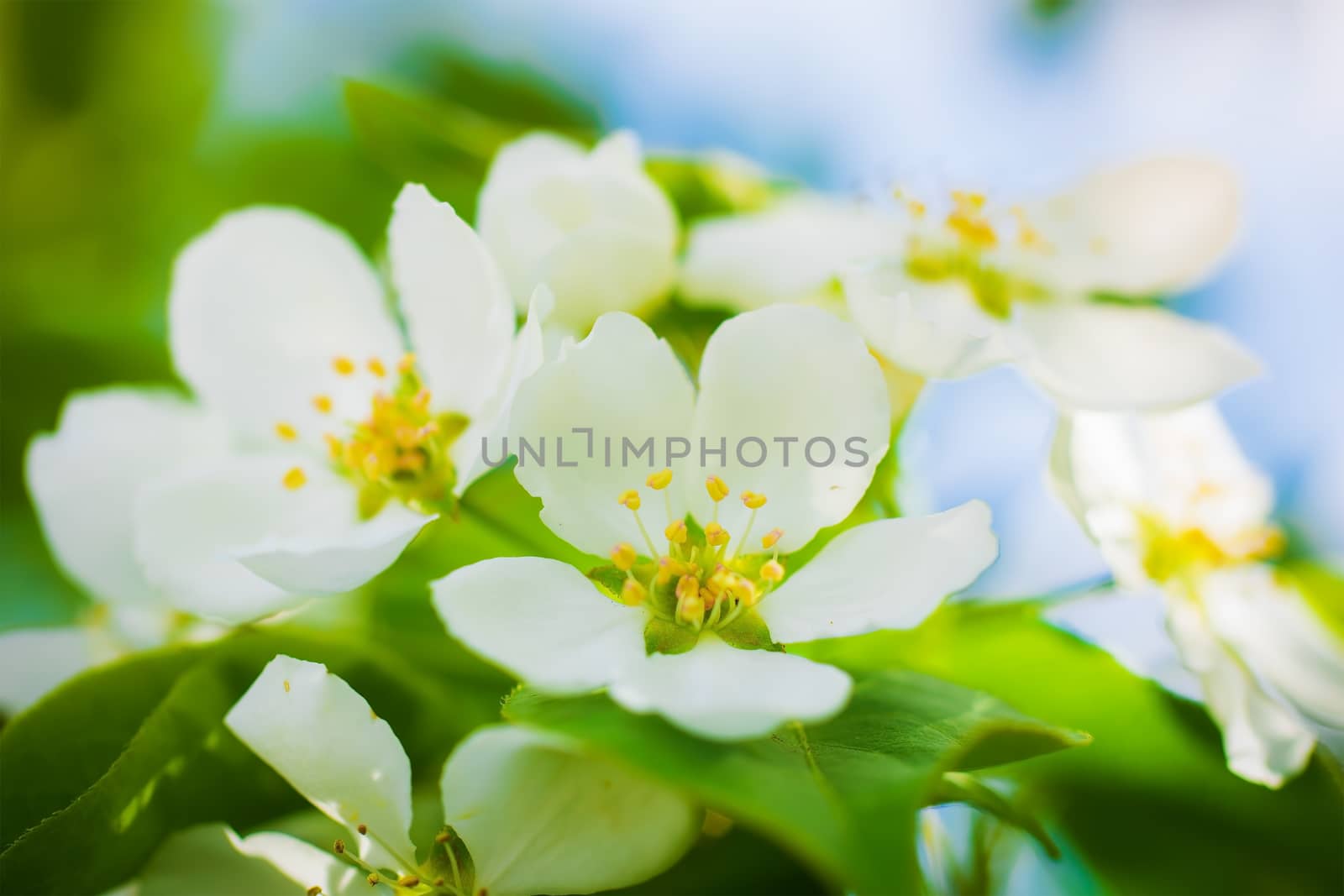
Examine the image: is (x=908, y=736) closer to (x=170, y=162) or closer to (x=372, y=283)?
(x=372, y=283)

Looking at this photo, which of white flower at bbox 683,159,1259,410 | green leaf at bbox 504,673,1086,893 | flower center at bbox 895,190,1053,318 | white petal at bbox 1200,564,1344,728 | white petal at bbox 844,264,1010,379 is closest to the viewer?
green leaf at bbox 504,673,1086,893

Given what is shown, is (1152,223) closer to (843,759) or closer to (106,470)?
(843,759)

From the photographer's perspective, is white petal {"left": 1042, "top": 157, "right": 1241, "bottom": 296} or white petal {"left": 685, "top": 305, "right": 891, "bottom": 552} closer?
white petal {"left": 685, "top": 305, "right": 891, "bottom": 552}

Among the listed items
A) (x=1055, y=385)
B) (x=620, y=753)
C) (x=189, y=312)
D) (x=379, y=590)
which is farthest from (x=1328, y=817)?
(x=189, y=312)

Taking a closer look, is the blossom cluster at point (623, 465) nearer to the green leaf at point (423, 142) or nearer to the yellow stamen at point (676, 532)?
the yellow stamen at point (676, 532)

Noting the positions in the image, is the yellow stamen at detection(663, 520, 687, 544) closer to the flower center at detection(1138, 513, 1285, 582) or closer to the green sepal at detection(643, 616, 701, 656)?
the green sepal at detection(643, 616, 701, 656)

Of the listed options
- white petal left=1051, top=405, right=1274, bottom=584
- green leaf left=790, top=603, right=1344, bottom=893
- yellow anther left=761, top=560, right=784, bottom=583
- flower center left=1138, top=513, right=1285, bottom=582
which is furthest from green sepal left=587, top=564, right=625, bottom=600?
flower center left=1138, top=513, right=1285, bottom=582

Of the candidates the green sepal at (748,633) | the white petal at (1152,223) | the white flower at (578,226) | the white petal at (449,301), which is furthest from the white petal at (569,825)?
the white petal at (1152,223)

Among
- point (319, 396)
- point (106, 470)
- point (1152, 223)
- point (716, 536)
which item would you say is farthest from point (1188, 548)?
point (106, 470)
